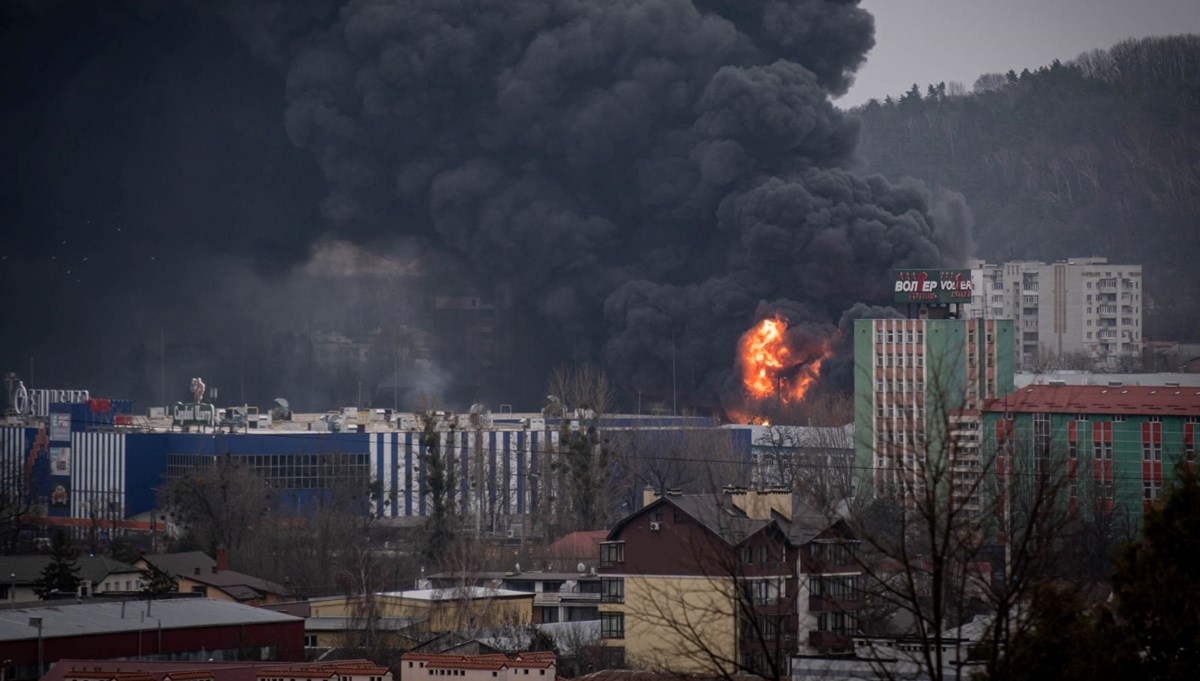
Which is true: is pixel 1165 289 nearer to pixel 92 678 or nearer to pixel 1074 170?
pixel 1074 170

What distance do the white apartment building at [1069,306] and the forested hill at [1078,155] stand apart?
24.6 ft

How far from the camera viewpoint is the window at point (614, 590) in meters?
32.7

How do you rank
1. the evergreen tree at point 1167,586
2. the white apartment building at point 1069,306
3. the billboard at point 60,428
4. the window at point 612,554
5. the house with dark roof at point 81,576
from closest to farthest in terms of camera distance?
the evergreen tree at point 1167,586 < the window at point 612,554 < the house with dark roof at point 81,576 < the billboard at point 60,428 < the white apartment building at point 1069,306

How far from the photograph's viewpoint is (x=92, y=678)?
24594 millimetres

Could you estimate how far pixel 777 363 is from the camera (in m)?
81.6

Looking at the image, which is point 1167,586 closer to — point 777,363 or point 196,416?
point 196,416

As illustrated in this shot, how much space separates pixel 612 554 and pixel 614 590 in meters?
0.62

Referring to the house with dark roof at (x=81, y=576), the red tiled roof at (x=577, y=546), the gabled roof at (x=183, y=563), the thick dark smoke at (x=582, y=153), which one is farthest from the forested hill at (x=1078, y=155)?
the house with dark roof at (x=81, y=576)

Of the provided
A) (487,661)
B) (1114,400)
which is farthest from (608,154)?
(487,661)

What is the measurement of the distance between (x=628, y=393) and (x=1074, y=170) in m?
80.2

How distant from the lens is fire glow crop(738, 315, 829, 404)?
80.4m

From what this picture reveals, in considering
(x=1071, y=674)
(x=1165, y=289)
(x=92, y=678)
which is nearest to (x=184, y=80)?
(x=1165, y=289)

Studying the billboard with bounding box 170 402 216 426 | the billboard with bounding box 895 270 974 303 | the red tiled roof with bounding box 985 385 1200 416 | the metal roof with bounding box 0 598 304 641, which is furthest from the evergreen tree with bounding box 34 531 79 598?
the billboard with bounding box 895 270 974 303

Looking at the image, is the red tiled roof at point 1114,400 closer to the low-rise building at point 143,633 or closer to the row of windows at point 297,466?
the row of windows at point 297,466
